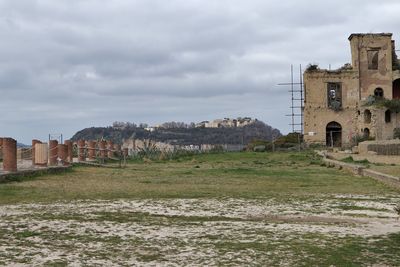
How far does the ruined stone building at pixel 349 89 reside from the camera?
57.9 meters

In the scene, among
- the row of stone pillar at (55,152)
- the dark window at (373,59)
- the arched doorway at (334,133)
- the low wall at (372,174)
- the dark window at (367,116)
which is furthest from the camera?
the dark window at (373,59)

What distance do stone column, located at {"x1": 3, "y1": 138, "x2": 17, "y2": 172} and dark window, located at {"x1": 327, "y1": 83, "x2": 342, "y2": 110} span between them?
4336 centimetres

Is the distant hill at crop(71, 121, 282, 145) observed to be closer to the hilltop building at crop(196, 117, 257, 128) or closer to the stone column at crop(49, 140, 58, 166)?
the hilltop building at crop(196, 117, 257, 128)

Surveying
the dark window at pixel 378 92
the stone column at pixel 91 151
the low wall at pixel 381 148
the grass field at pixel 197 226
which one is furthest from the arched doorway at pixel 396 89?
the grass field at pixel 197 226

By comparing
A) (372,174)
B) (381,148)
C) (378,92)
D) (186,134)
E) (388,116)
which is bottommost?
(372,174)

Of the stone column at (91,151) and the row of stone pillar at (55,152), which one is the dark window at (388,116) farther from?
the stone column at (91,151)

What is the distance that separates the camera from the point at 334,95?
5928 centimetres

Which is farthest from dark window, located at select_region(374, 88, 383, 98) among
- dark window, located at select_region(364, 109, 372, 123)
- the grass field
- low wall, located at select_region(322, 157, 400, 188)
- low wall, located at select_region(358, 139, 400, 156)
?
the grass field

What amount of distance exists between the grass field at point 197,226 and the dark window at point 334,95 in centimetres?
4300

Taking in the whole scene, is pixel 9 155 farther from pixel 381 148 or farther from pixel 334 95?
pixel 334 95

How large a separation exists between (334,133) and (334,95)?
13.2ft

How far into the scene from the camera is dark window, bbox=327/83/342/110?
191ft

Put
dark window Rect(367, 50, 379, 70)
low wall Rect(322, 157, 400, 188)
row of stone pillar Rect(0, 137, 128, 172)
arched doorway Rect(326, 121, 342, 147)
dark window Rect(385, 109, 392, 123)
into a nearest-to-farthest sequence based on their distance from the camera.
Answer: low wall Rect(322, 157, 400, 188) → row of stone pillar Rect(0, 137, 128, 172) → dark window Rect(385, 109, 392, 123) → arched doorway Rect(326, 121, 342, 147) → dark window Rect(367, 50, 379, 70)

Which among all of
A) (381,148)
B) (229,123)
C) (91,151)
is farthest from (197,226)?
(229,123)
